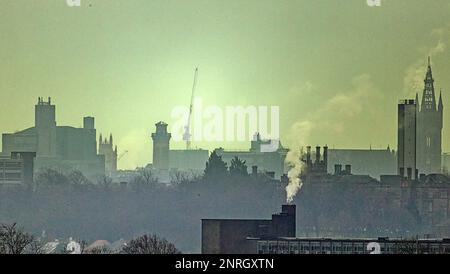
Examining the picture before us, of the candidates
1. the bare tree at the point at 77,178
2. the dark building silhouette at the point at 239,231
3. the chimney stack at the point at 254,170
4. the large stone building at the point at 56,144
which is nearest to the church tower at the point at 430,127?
the dark building silhouette at the point at 239,231

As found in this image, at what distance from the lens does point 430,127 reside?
32.6 feet

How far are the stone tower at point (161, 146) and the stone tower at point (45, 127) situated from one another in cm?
85

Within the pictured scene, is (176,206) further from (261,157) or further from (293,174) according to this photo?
(261,157)

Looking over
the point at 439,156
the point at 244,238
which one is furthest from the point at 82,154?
the point at 439,156

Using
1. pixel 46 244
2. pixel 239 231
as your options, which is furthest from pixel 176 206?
pixel 239 231

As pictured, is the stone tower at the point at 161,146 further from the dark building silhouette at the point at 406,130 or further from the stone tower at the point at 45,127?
the dark building silhouette at the point at 406,130

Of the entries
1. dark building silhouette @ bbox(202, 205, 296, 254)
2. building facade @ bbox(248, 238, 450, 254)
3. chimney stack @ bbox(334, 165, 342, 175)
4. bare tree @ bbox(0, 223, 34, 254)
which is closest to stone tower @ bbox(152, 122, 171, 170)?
dark building silhouette @ bbox(202, 205, 296, 254)

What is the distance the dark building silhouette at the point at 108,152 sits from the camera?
32.2 ft

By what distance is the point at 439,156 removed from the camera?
10031 millimetres

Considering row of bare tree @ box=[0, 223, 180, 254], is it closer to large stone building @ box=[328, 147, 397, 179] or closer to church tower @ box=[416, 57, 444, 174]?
large stone building @ box=[328, 147, 397, 179]

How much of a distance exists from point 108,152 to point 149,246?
4.19 feet

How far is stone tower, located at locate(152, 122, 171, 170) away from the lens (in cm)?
897

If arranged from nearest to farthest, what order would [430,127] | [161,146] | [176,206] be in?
[161,146]
[430,127]
[176,206]
